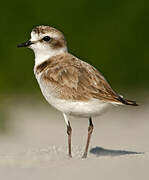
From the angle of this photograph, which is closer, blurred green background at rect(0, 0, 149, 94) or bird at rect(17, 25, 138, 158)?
bird at rect(17, 25, 138, 158)

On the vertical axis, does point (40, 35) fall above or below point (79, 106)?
above

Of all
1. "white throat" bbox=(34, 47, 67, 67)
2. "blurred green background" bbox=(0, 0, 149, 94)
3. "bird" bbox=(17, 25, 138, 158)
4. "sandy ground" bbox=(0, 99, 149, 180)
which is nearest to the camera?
"sandy ground" bbox=(0, 99, 149, 180)

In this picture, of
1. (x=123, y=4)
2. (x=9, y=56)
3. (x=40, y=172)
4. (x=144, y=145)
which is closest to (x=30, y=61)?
(x=9, y=56)

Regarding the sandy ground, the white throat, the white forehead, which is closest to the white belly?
the sandy ground

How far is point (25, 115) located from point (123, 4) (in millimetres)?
3922

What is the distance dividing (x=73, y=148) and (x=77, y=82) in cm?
172

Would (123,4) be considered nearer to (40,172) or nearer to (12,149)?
(12,149)

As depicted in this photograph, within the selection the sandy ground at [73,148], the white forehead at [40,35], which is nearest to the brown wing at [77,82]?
the white forehead at [40,35]

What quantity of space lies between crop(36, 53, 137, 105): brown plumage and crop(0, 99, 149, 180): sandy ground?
707mm

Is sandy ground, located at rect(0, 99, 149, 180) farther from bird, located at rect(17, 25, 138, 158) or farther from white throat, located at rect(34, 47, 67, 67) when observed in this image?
white throat, located at rect(34, 47, 67, 67)

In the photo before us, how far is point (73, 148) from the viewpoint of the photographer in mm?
10852

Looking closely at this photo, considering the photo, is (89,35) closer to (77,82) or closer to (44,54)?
(44,54)

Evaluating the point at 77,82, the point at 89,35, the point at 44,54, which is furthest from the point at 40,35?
the point at 89,35

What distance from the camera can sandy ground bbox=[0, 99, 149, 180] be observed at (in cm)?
837
